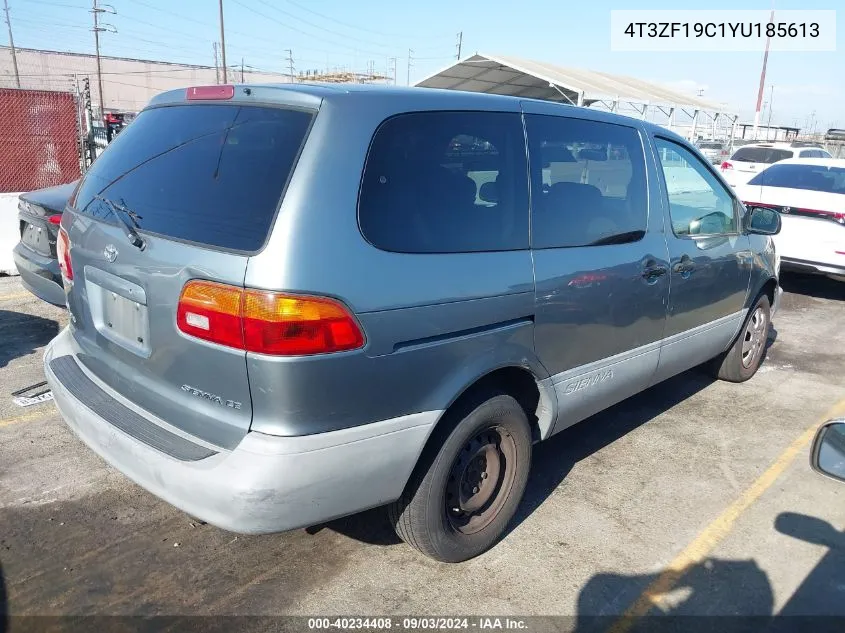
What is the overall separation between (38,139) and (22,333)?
6.99 meters

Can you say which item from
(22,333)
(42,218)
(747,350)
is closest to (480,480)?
(747,350)

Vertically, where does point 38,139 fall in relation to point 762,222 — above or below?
above

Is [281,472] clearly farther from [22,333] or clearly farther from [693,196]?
[22,333]

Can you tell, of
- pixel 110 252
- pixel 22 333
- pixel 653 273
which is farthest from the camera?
pixel 22 333

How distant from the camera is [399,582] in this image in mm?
2867

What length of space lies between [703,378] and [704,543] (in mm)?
2599

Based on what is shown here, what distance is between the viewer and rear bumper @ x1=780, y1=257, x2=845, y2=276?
7711mm

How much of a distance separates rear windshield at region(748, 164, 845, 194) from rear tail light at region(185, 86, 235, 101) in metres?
7.97

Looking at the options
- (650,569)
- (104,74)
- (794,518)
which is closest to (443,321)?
(650,569)

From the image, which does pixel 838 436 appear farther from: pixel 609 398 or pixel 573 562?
pixel 609 398

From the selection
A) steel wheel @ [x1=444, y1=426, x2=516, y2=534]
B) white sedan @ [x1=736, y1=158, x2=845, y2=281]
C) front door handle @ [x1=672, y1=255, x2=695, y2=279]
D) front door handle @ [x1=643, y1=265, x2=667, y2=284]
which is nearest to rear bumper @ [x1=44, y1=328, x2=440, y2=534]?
steel wheel @ [x1=444, y1=426, x2=516, y2=534]

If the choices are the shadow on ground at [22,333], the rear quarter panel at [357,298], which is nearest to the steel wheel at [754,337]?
the rear quarter panel at [357,298]

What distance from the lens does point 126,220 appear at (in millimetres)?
2625

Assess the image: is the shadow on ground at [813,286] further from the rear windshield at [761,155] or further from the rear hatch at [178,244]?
the rear windshield at [761,155]
